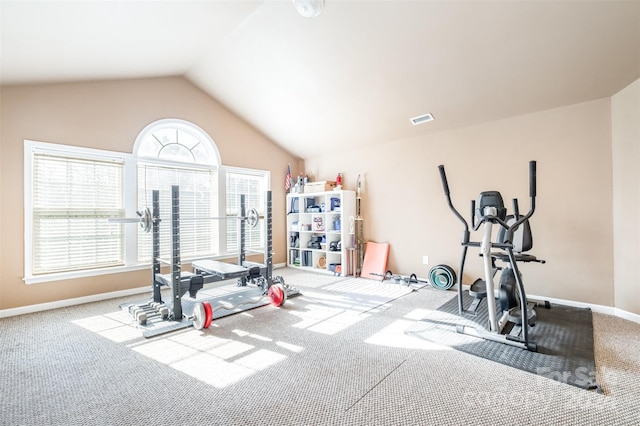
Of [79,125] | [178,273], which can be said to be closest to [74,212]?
[79,125]

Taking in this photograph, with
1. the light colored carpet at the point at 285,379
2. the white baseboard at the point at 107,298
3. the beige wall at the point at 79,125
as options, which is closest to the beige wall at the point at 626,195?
the white baseboard at the point at 107,298

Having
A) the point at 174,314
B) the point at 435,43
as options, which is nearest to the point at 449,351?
the point at 174,314

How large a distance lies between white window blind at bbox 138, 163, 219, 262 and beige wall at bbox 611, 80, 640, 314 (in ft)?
16.7

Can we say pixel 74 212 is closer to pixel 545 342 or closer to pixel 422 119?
pixel 422 119

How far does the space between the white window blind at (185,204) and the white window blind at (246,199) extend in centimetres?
29

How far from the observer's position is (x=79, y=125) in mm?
3834

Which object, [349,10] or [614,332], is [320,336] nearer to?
[614,332]

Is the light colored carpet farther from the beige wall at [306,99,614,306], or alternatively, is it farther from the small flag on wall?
the small flag on wall

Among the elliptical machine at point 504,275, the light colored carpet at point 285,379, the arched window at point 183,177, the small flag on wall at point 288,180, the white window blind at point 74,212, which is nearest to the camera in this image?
the light colored carpet at point 285,379

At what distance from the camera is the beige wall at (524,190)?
3375mm

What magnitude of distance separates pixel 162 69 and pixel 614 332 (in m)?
6.04

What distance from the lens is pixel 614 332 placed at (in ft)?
9.11

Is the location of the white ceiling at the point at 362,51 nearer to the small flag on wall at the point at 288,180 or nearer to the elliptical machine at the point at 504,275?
the elliptical machine at the point at 504,275

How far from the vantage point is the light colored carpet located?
168 centimetres
